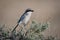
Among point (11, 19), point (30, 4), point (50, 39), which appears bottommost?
point (50, 39)

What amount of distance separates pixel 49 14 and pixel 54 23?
0.25 ft

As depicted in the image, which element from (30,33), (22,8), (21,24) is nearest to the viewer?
(30,33)

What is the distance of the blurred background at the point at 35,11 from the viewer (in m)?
1.35

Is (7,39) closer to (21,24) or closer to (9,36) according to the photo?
(9,36)

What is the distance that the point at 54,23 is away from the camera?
136cm

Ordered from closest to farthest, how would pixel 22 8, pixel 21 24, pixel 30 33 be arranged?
pixel 30 33 → pixel 21 24 → pixel 22 8

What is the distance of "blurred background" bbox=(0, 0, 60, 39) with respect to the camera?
1349mm

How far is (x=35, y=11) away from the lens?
1.35 metres

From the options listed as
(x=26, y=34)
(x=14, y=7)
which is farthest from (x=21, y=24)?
(x=14, y=7)

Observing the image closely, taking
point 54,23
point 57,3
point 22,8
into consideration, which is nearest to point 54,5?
point 57,3

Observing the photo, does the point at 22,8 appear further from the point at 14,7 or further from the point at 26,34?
the point at 26,34

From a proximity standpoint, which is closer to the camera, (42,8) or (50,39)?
(50,39)

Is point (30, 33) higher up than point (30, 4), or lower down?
lower down

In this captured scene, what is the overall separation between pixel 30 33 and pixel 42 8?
0.42m
